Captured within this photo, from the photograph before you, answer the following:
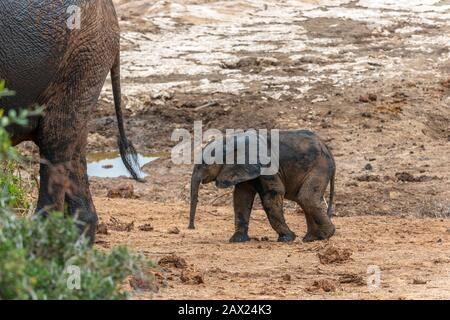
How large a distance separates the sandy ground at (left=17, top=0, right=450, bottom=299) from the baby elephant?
30 centimetres

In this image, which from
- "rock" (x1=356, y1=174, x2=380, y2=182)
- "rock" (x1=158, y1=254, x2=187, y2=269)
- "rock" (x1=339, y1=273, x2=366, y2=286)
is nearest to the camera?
"rock" (x1=339, y1=273, x2=366, y2=286)

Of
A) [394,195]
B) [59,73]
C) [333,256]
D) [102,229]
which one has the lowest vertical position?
[394,195]

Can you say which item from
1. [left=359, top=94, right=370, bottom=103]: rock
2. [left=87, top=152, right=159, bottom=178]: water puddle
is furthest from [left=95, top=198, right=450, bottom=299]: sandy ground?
[left=359, top=94, right=370, bottom=103]: rock

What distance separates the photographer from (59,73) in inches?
257

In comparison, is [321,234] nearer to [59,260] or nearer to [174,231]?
[174,231]

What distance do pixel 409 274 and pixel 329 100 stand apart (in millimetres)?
8325

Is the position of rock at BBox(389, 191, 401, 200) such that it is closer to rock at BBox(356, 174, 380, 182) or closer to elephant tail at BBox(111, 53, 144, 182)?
rock at BBox(356, 174, 380, 182)

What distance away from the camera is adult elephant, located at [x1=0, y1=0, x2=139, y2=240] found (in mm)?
6273

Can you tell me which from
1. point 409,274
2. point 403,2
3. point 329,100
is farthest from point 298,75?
point 409,274

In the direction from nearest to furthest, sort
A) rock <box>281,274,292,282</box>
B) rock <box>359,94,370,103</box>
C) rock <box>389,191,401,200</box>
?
rock <box>281,274,292,282</box> → rock <box>389,191,401,200</box> → rock <box>359,94,370,103</box>

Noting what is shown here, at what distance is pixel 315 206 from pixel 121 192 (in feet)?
9.52

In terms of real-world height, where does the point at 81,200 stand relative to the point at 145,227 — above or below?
above

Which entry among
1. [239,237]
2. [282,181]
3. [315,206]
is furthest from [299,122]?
[239,237]
